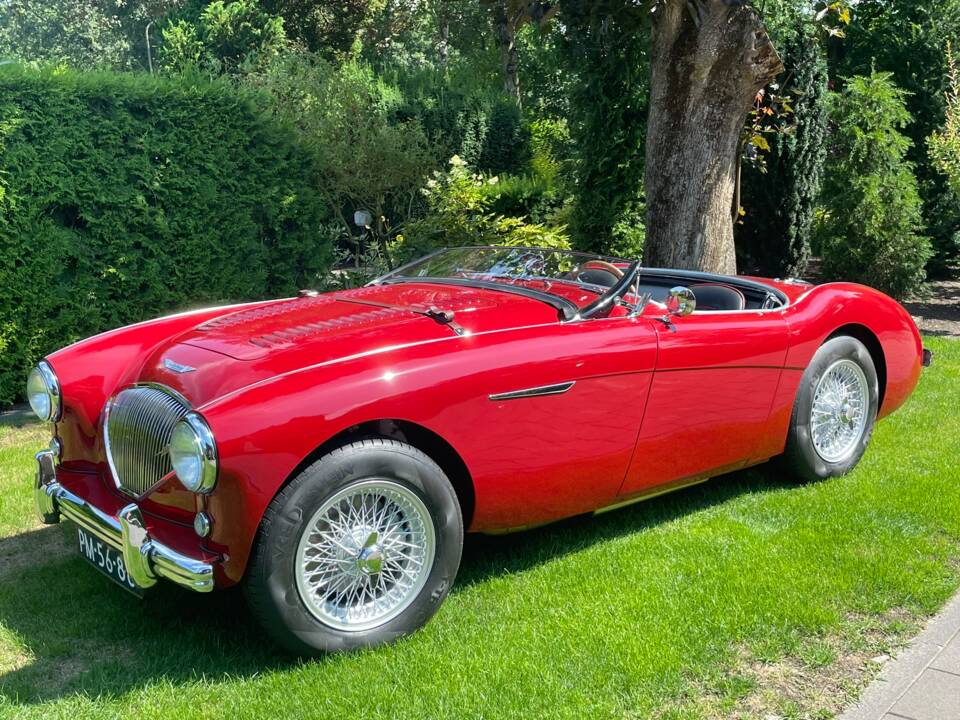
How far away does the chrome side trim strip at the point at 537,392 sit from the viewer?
3.31 meters

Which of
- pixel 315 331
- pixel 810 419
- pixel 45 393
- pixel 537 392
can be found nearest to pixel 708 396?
pixel 810 419

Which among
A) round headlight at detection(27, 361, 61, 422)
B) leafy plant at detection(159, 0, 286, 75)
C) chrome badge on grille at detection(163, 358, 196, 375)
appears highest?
leafy plant at detection(159, 0, 286, 75)

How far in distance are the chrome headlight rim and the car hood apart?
206mm

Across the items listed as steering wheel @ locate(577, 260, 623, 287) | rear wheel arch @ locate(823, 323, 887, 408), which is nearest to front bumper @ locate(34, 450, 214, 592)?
steering wheel @ locate(577, 260, 623, 287)

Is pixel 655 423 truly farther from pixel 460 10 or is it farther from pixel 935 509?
pixel 460 10

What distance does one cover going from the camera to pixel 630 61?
1035 cm

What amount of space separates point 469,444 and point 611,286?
124cm

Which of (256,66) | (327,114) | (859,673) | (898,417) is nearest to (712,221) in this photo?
(898,417)

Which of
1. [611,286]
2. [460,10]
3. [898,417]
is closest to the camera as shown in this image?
[611,286]

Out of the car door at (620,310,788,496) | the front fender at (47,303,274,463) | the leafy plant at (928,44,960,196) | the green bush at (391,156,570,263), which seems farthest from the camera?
the green bush at (391,156,570,263)

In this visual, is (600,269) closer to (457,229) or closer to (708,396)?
(708,396)

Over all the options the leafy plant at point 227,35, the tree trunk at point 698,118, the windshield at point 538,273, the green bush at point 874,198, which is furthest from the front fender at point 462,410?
the leafy plant at point 227,35

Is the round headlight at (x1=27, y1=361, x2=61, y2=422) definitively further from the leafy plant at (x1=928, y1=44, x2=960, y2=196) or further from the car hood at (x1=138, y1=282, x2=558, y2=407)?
the leafy plant at (x1=928, y1=44, x2=960, y2=196)

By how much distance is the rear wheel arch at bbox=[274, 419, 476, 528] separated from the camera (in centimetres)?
302
